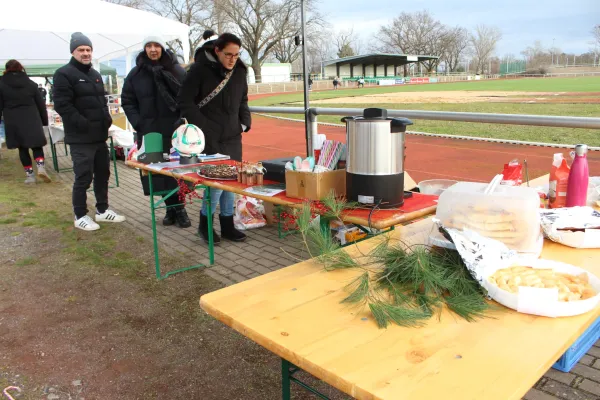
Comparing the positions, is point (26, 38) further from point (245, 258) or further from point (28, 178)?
point (245, 258)

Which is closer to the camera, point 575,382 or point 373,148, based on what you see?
point 373,148

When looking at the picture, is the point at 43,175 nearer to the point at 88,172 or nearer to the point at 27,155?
the point at 27,155

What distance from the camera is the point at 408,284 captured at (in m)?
1.47

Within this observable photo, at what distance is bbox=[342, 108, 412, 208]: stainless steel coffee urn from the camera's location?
201 centimetres

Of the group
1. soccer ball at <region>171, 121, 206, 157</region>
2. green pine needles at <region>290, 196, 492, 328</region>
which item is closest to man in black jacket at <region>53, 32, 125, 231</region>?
soccer ball at <region>171, 121, 206, 157</region>

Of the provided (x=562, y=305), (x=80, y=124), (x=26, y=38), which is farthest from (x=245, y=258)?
(x=26, y=38)

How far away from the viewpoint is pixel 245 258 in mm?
4230

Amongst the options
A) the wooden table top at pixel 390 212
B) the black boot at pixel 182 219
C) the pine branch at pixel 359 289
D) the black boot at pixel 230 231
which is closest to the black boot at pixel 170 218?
the black boot at pixel 182 219

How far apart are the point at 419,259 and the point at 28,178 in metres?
7.95

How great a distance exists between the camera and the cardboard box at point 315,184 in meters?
2.33

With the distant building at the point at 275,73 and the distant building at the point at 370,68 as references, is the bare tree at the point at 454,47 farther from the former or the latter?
the distant building at the point at 275,73

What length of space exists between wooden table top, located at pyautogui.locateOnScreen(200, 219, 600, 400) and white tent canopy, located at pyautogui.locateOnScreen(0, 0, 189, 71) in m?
7.24

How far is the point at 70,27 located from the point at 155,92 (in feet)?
13.9

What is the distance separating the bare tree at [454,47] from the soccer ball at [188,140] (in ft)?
265
